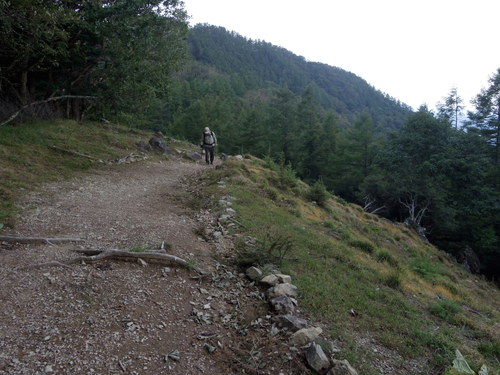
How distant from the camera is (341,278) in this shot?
18.1 feet

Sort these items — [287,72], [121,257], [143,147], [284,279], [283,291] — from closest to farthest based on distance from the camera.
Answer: [283,291] → [121,257] → [284,279] → [143,147] → [287,72]

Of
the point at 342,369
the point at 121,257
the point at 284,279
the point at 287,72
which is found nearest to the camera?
the point at 342,369

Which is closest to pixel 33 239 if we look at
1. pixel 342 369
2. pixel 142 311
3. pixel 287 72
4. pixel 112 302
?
pixel 112 302

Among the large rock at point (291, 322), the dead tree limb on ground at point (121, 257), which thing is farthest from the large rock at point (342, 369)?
the dead tree limb on ground at point (121, 257)

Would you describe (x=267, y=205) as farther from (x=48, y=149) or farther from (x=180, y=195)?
(x=48, y=149)

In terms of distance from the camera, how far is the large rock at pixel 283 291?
443cm

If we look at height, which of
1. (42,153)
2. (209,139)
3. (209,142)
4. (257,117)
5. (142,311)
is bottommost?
(142,311)

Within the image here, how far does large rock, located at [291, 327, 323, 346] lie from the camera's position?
11.4ft

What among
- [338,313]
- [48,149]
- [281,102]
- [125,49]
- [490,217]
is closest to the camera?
[338,313]

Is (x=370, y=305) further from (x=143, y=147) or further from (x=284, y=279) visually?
(x=143, y=147)

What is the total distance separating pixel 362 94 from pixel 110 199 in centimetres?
16721

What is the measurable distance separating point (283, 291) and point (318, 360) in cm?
138

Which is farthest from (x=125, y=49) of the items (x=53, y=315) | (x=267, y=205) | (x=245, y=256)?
(x=53, y=315)

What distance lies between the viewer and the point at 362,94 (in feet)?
509
